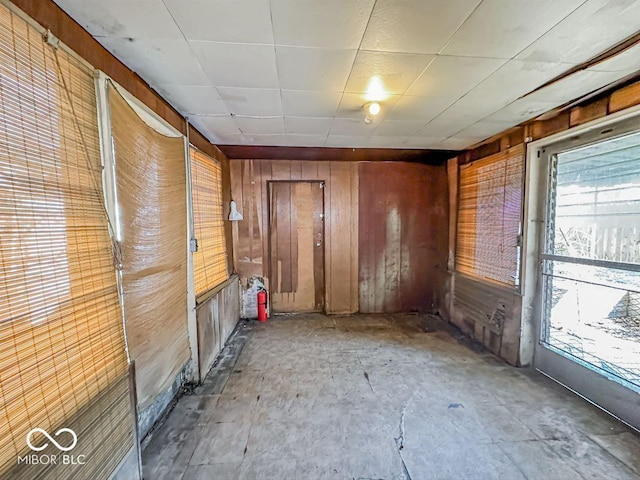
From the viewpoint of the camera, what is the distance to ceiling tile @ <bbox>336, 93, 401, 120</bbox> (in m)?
2.14

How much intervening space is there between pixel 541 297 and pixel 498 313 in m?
0.47

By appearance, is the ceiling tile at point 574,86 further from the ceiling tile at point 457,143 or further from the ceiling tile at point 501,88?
the ceiling tile at point 457,143

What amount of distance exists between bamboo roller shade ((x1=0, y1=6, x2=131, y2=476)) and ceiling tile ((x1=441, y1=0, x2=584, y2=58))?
176cm

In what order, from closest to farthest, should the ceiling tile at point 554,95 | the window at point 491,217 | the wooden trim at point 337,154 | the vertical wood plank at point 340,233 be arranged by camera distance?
1. the ceiling tile at point 554,95
2. the window at point 491,217
3. the wooden trim at point 337,154
4. the vertical wood plank at point 340,233

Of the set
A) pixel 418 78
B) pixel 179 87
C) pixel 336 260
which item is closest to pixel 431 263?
pixel 336 260

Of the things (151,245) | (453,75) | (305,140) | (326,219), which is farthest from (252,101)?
(326,219)

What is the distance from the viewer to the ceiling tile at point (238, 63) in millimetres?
1520

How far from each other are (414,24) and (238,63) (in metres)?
0.95

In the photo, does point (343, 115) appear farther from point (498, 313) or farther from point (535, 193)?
point (498, 313)

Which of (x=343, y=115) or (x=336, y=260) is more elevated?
(x=343, y=115)

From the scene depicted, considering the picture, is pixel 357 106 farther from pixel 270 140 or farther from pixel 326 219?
pixel 326 219

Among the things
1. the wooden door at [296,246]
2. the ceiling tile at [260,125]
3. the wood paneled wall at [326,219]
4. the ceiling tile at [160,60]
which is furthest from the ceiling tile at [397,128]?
the ceiling tile at [160,60]

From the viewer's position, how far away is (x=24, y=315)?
1.00 metres

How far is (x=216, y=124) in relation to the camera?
271 centimetres
